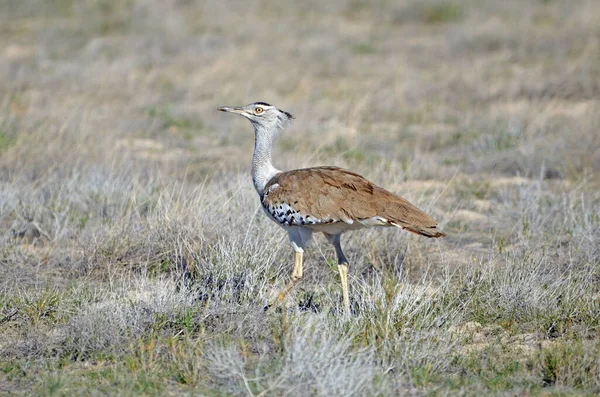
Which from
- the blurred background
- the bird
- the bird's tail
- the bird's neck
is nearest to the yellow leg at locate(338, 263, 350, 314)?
the bird

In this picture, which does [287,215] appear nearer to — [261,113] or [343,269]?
[343,269]

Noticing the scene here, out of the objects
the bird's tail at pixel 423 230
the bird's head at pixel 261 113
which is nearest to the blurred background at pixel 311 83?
the bird's head at pixel 261 113

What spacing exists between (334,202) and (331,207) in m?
0.04

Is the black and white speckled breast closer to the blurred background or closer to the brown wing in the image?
the brown wing

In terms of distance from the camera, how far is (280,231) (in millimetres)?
6000

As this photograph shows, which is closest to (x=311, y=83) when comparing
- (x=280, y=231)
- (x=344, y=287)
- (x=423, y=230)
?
(x=280, y=231)

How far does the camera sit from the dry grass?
4.24 m

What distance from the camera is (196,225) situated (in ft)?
19.2

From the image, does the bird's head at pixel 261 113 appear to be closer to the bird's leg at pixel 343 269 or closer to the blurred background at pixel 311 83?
the bird's leg at pixel 343 269

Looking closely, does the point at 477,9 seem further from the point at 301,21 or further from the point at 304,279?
the point at 304,279

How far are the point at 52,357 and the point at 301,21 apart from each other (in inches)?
511

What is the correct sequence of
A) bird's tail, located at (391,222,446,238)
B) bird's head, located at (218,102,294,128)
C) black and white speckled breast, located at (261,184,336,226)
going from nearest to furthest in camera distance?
bird's tail, located at (391,222,446,238), black and white speckled breast, located at (261,184,336,226), bird's head, located at (218,102,294,128)

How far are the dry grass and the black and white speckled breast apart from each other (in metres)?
0.47

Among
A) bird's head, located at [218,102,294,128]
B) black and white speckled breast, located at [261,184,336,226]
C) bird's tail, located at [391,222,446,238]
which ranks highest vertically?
bird's head, located at [218,102,294,128]
